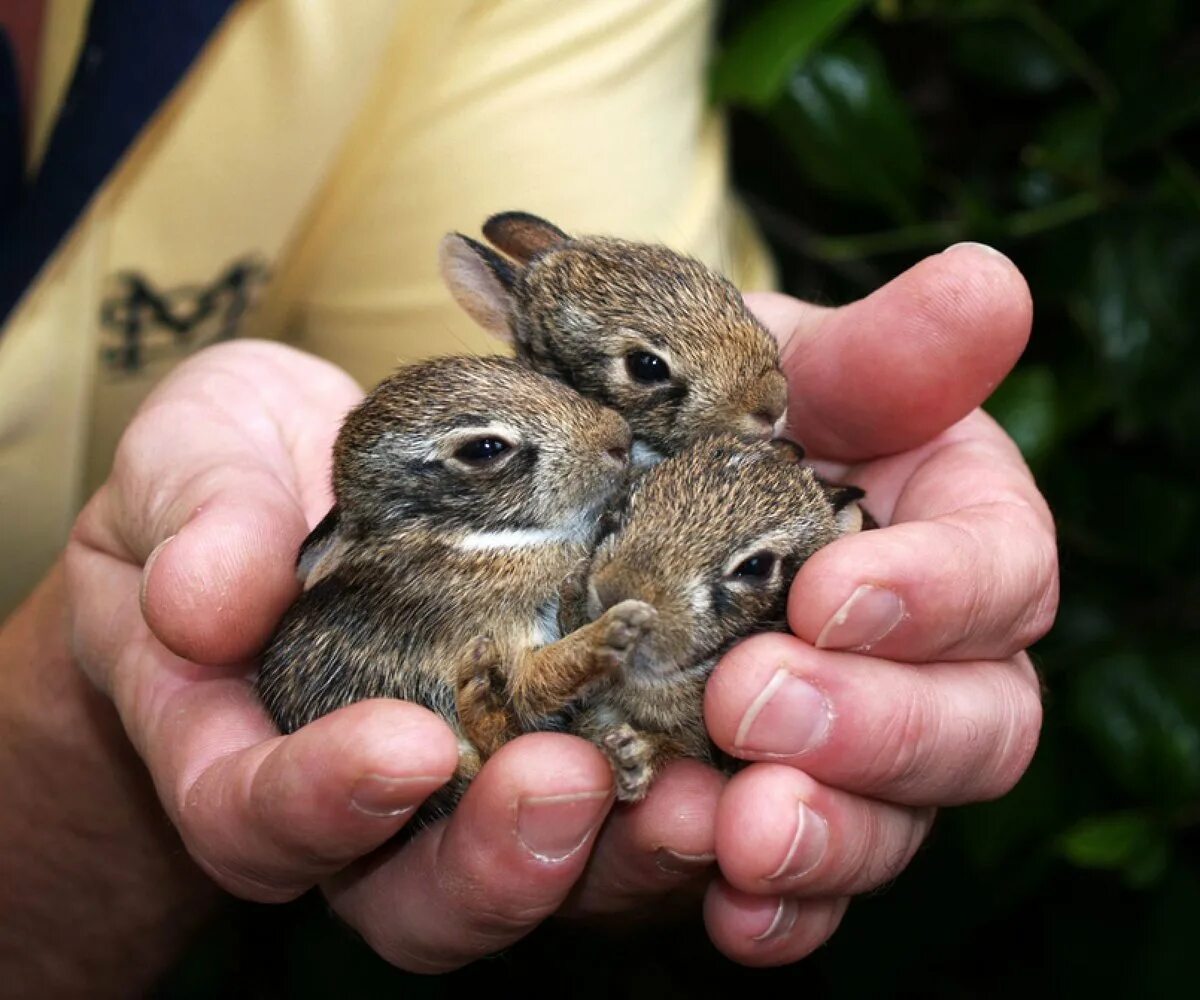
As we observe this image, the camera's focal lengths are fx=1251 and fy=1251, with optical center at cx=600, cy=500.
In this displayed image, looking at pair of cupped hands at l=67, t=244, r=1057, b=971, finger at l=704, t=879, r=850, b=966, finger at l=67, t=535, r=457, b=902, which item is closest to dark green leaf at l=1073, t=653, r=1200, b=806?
pair of cupped hands at l=67, t=244, r=1057, b=971

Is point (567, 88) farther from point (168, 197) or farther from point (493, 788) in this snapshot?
point (493, 788)

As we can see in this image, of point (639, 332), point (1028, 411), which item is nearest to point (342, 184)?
point (639, 332)

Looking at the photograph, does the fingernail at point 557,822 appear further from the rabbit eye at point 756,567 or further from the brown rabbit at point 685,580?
the rabbit eye at point 756,567

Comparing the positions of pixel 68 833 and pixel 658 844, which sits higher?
pixel 658 844

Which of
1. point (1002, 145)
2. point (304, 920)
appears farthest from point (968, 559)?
point (1002, 145)

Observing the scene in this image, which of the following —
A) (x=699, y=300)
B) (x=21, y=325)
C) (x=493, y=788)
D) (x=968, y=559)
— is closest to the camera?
(x=493, y=788)

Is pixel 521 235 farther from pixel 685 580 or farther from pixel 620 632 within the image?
pixel 620 632
